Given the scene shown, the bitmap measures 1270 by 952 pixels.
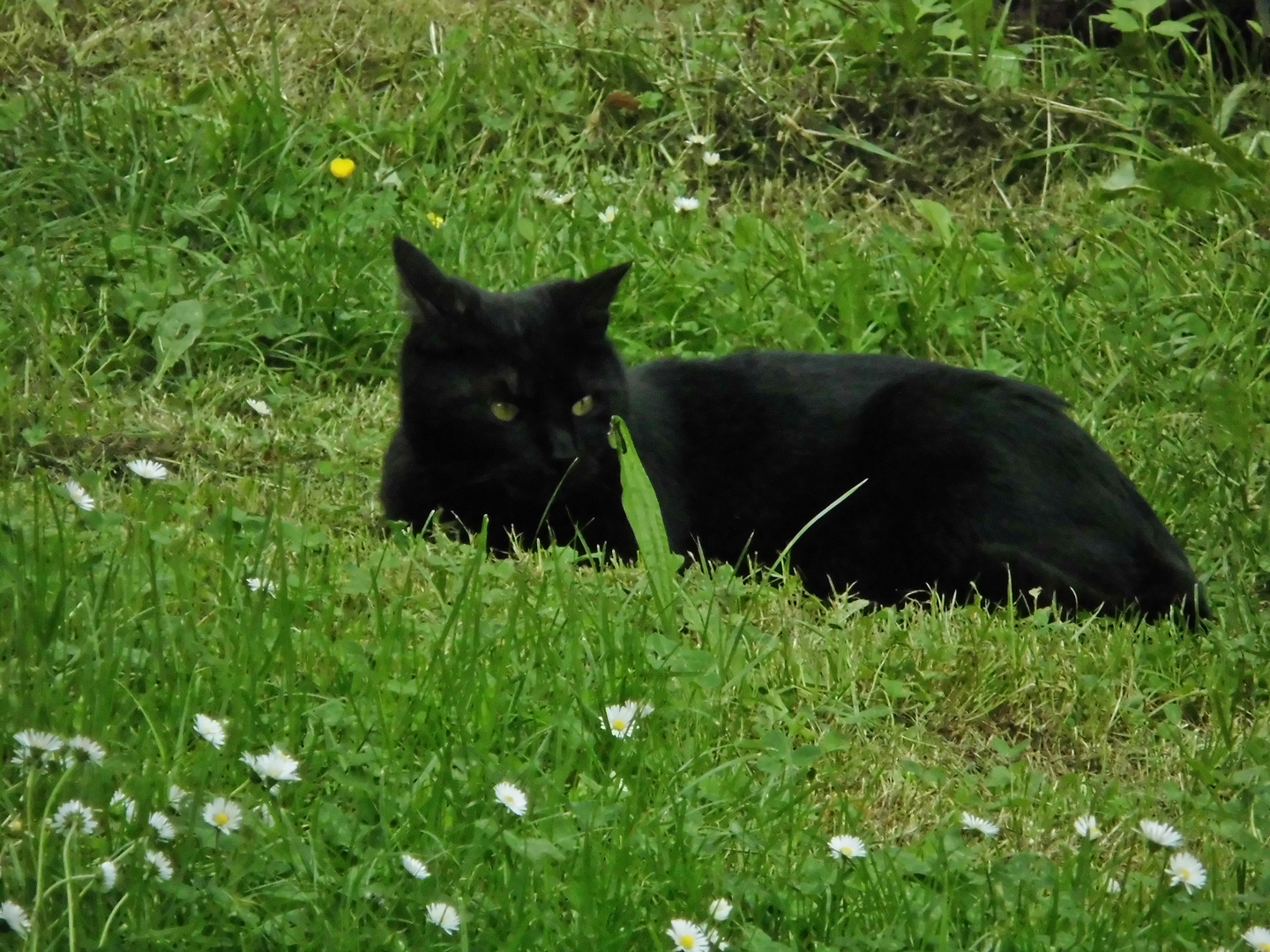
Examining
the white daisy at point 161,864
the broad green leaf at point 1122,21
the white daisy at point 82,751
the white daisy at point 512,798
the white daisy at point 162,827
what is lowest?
the white daisy at point 512,798

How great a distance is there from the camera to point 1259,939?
215 cm

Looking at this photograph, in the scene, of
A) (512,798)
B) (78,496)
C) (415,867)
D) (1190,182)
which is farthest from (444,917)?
(1190,182)

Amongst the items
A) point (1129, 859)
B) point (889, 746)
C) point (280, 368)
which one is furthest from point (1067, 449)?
point (280, 368)

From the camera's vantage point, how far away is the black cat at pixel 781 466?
11.9 ft

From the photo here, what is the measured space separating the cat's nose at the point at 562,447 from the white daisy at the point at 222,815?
5.16 ft

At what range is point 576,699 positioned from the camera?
2545 millimetres

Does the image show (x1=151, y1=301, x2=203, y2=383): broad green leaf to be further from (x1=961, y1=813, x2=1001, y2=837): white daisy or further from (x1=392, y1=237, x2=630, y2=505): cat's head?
(x1=961, y1=813, x2=1001, y2=837): white daisy

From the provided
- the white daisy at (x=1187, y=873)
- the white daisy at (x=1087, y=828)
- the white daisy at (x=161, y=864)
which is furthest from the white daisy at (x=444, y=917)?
the white daisy at (x=1187, y=873)

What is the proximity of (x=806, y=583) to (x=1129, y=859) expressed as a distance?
160 centimetres

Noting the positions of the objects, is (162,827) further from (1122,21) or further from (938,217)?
(1122,21)

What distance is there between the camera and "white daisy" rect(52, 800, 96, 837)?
1.96 m

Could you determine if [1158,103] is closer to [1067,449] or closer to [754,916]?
[1067,449]

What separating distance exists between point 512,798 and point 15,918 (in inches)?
26.8

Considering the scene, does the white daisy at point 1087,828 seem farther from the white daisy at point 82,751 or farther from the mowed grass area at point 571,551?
the white daisy at point 82,751
